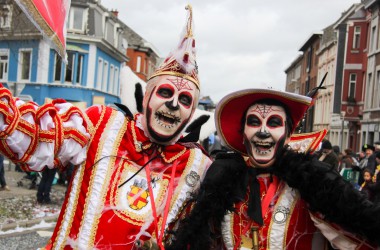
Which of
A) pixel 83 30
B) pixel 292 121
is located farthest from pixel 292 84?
pixel 292 121

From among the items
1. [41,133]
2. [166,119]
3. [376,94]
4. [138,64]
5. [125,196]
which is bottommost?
[125,196]

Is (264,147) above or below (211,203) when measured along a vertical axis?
above

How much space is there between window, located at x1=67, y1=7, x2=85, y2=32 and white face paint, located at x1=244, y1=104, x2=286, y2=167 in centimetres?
2311

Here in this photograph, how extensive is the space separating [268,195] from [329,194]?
344 millimetres

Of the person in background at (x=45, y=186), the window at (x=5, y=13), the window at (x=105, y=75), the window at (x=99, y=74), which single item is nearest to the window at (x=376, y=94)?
the window at (x=99, y=74)

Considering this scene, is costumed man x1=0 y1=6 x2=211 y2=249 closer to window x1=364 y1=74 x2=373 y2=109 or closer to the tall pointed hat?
the tall pointed hat

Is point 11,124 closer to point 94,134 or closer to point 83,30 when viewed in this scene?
point 94,134

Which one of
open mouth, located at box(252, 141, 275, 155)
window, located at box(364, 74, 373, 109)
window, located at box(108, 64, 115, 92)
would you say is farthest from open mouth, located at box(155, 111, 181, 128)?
window, located at box(108, 64, 115, 92)

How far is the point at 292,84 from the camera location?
5669 centimetres

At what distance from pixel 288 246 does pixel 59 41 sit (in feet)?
5.04

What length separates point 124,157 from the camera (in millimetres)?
2826

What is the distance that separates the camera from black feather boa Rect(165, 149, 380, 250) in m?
2.42

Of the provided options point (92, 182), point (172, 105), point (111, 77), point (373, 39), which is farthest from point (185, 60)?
point (111, 77)

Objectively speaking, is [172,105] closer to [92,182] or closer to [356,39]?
[92,182]
